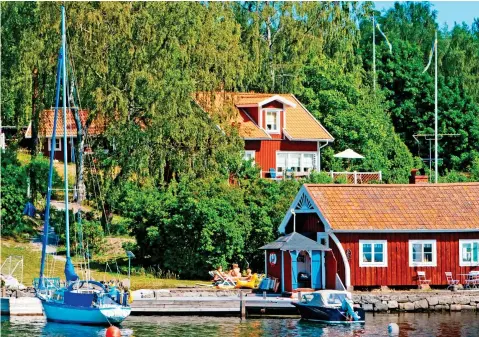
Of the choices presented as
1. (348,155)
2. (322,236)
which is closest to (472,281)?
(322,236)

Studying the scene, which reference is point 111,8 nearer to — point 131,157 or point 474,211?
point 131,157

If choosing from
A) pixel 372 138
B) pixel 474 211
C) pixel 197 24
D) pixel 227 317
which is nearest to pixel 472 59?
pixel 372 138

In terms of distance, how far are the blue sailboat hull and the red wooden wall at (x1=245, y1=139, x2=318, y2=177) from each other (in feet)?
87.0

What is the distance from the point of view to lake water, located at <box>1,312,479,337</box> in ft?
136

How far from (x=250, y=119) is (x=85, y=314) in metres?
29.3

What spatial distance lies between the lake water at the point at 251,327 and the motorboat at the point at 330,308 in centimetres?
44

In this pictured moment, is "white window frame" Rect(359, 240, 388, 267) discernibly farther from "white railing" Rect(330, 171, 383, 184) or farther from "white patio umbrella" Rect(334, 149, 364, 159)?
"white patio umbrella" Rect(334, 149, 364, 159)

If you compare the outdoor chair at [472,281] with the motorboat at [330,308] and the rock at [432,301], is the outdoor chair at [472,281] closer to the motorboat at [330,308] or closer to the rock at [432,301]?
the rock at [432,301]

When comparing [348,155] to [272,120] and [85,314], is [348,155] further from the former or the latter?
[85,314]

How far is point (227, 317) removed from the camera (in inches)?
1805

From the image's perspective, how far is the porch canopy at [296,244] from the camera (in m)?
48.9

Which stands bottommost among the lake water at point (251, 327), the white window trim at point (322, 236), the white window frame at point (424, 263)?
the lake water at point (251, 327)

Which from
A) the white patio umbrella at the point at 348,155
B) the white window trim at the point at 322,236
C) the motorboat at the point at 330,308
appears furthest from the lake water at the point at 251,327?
the white patio umbrella at the point at 348,155

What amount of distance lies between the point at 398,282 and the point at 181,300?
9.24 meters
